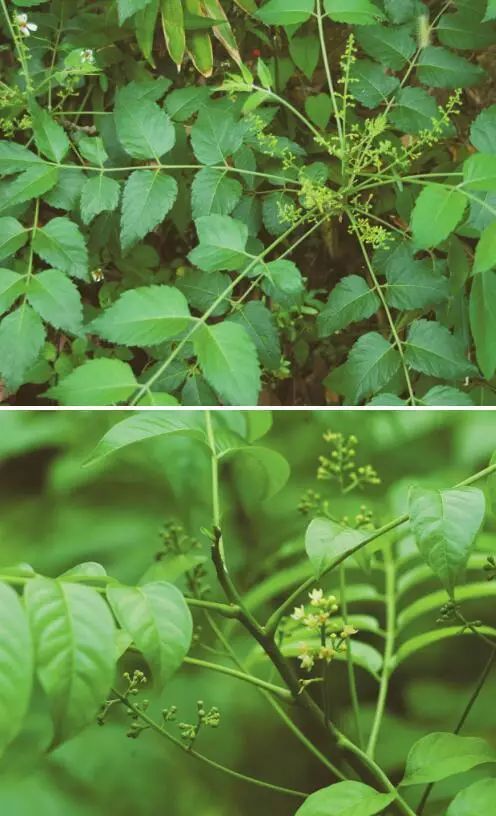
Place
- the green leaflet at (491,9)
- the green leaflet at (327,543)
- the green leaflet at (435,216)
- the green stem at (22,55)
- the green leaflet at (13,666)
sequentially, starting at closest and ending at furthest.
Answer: the green leaflet at (13,666) < the green leaflet at (327,543) < the green leaflet at (435,216) < the green leaflet at (491,9) < the green stem at (22,55)

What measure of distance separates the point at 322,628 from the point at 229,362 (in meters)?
0.30

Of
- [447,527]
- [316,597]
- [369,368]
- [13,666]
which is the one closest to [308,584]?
[316,597]

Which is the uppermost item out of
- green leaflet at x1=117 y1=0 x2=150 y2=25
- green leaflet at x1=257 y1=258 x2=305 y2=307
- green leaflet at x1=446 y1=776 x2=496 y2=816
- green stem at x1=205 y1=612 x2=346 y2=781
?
green leaflet at x1=117 y1=0 x2=150 y2=25

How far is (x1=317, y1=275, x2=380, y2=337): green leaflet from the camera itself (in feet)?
3.43

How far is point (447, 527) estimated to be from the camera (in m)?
0.62

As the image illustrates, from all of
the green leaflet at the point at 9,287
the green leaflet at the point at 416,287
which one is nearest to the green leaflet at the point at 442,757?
the green leaflet at the point at 416,287

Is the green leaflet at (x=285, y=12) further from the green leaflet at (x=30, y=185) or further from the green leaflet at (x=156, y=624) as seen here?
the green leaflet at (x=156, y=624)

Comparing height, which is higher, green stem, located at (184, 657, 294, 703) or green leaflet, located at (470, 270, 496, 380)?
green leaflet, located at (470, 270, 496, 380)

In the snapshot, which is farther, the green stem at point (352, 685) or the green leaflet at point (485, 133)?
the green leaflet at point (485, 133)

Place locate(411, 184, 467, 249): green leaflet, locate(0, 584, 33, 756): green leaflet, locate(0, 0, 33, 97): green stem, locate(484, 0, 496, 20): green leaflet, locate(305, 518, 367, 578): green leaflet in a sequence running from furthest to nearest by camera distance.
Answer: locate(0, 0, 33, 97): green stem, locate(484, 0, 496, 20): green leaflet, locate(411, 184, 467, 249): green leaflet, locate(305, 518, 367, 578): green leaflet, locate(0, 584, 33, 756): green leaflet

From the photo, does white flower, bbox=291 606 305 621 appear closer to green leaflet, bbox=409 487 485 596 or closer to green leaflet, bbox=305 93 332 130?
Answer: green leaflet, bbox=409 487 485 596

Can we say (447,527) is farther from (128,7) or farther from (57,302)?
(128,7)

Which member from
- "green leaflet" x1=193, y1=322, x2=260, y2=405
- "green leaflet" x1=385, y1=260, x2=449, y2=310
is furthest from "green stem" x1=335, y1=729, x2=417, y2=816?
"green leaflet" x1=385, y1=260, x2=449, y2=310

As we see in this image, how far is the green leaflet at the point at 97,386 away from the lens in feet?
2.77
